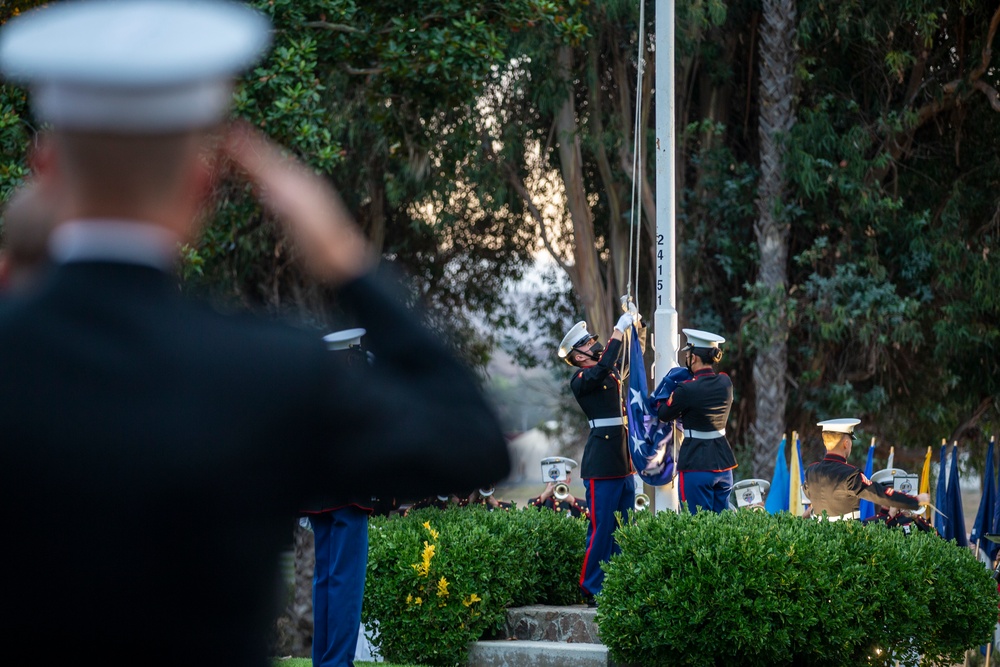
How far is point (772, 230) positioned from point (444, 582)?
32.3 ft

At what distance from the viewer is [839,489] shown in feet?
34.5

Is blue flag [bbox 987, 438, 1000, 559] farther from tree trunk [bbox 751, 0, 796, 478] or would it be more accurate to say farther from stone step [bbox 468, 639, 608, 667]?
stone step [bbox 468, 639, 608, 667]

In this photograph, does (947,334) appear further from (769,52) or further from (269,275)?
(269,275)

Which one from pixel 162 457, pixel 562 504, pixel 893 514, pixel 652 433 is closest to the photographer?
pixel 162 457

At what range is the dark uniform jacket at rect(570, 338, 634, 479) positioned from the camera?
986 centimetres

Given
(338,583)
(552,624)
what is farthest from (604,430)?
(338,583)

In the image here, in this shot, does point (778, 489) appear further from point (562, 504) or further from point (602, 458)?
point (602, 458)

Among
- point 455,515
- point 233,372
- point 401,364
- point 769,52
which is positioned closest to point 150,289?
point 233,372

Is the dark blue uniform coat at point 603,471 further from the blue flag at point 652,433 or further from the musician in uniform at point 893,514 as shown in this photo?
the musician in uniform at point 893,514

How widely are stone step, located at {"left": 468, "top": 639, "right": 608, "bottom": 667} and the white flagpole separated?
1.72 metres

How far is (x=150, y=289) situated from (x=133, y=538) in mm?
300

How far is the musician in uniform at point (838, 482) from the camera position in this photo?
10.5 metres

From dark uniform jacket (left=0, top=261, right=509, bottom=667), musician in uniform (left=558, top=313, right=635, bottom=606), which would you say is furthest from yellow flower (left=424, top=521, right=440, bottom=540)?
dark uniform jacket (left=0, top=261, right=509, bottom=667)

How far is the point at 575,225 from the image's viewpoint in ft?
63.8
